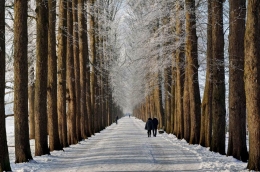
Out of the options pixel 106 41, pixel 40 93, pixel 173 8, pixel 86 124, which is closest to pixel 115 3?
pixel 106 41

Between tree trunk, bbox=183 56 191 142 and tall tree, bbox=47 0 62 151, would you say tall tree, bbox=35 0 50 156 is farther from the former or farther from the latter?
tree trunk, bbox=183 56 191 142

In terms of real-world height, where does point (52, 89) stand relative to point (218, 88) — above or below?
above

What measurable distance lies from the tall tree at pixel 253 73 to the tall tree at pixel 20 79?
727cm

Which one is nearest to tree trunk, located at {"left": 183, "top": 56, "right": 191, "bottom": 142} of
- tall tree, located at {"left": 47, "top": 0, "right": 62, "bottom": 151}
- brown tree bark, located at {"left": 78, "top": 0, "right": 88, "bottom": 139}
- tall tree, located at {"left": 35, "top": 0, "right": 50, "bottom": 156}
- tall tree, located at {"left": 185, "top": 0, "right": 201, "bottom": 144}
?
tall tree, located at {"left": 185, "top": 0, "right": 201, "bottom": 144}

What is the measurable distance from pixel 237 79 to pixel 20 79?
7502 mm

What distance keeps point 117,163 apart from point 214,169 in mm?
3013

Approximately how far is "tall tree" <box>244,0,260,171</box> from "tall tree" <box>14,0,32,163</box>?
7.27 metres

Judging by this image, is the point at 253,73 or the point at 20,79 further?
the point at 20,79

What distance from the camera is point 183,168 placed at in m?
11.1

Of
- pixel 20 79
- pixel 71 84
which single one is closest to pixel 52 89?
pixel 20 79

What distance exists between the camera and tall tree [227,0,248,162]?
13048 millimetres

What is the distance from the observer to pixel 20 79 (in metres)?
12.9

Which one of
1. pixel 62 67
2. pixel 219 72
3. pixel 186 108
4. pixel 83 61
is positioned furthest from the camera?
pixel 83 61

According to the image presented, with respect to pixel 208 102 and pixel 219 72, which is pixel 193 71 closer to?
pixel 208 102
